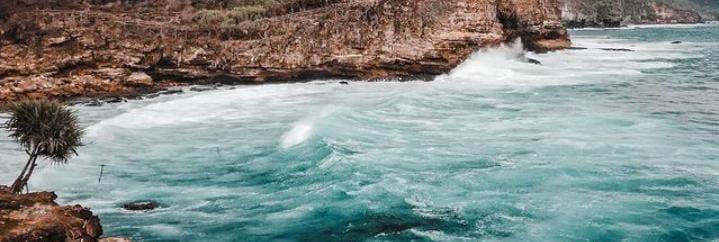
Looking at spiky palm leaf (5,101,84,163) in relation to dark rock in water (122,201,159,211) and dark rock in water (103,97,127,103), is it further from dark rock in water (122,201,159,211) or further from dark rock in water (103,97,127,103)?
dark rock in water (103,97,127,103)

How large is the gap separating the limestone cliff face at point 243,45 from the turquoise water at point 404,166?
14.3 ft

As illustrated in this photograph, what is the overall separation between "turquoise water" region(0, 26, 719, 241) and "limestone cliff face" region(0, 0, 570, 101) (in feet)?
14.3

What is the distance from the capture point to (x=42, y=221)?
1077 centimetres

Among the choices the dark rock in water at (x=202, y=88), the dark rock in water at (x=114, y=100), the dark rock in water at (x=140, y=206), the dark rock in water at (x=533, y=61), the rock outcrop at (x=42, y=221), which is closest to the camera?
the rock outcrop at (x=42, y=221)

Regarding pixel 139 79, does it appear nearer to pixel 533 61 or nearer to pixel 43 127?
pixel 43 127

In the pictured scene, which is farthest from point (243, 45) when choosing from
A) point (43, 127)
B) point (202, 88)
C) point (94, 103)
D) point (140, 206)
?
point (43, 127)

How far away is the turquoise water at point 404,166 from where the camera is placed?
16.3 m

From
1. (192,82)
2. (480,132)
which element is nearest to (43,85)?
(192,82)

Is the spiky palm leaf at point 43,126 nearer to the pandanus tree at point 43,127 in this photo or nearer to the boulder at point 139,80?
the pandanus tree at point 43,127

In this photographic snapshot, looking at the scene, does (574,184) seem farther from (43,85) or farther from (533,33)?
(533,33)

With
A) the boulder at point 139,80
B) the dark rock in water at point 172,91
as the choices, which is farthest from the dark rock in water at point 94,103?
the dark rock in water at point 172,91

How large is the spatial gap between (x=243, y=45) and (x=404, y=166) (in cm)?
2372

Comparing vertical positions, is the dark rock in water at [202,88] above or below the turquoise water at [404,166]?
above

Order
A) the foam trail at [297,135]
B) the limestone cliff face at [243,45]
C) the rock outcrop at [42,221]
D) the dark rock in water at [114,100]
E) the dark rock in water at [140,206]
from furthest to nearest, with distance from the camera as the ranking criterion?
the limestone cliff face at [243,45], the dark rock in water at [114,100], the foam trail at [297,135], the dark rock in water at [140,206], the rock outcrop at [42,221]
